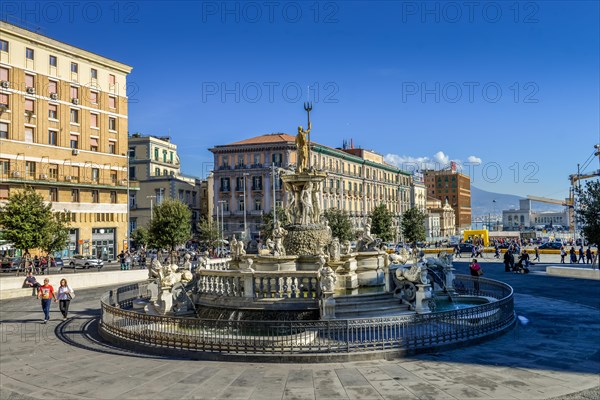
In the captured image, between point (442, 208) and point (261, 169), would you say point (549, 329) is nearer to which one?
point (261, 169)

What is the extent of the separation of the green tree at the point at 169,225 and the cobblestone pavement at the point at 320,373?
32.6 metres

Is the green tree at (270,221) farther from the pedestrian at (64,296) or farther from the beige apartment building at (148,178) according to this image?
the pedestrian at (64,296)

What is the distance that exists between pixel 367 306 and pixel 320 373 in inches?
186

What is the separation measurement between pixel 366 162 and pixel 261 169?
2577cm

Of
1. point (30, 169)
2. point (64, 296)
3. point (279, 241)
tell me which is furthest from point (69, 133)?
point (64, 296)

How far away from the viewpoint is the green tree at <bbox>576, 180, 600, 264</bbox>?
99.7 ft

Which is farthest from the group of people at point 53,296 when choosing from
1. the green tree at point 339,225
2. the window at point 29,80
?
the green tree at point 339,225

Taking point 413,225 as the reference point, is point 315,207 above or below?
above

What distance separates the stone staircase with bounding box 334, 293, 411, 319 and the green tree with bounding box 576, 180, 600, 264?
20.1 m

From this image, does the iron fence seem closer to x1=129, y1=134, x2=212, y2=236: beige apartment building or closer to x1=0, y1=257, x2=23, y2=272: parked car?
x1=0, y1=257, x2=23, y2=272: parked car

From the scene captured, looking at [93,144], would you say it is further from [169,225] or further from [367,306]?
[367,306]

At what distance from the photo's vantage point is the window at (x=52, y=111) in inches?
1849

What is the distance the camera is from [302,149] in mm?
22359

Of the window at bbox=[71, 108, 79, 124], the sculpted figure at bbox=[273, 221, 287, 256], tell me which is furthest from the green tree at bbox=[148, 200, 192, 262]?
the sculpted figure at bbox=[273, 221, 287, 256]
